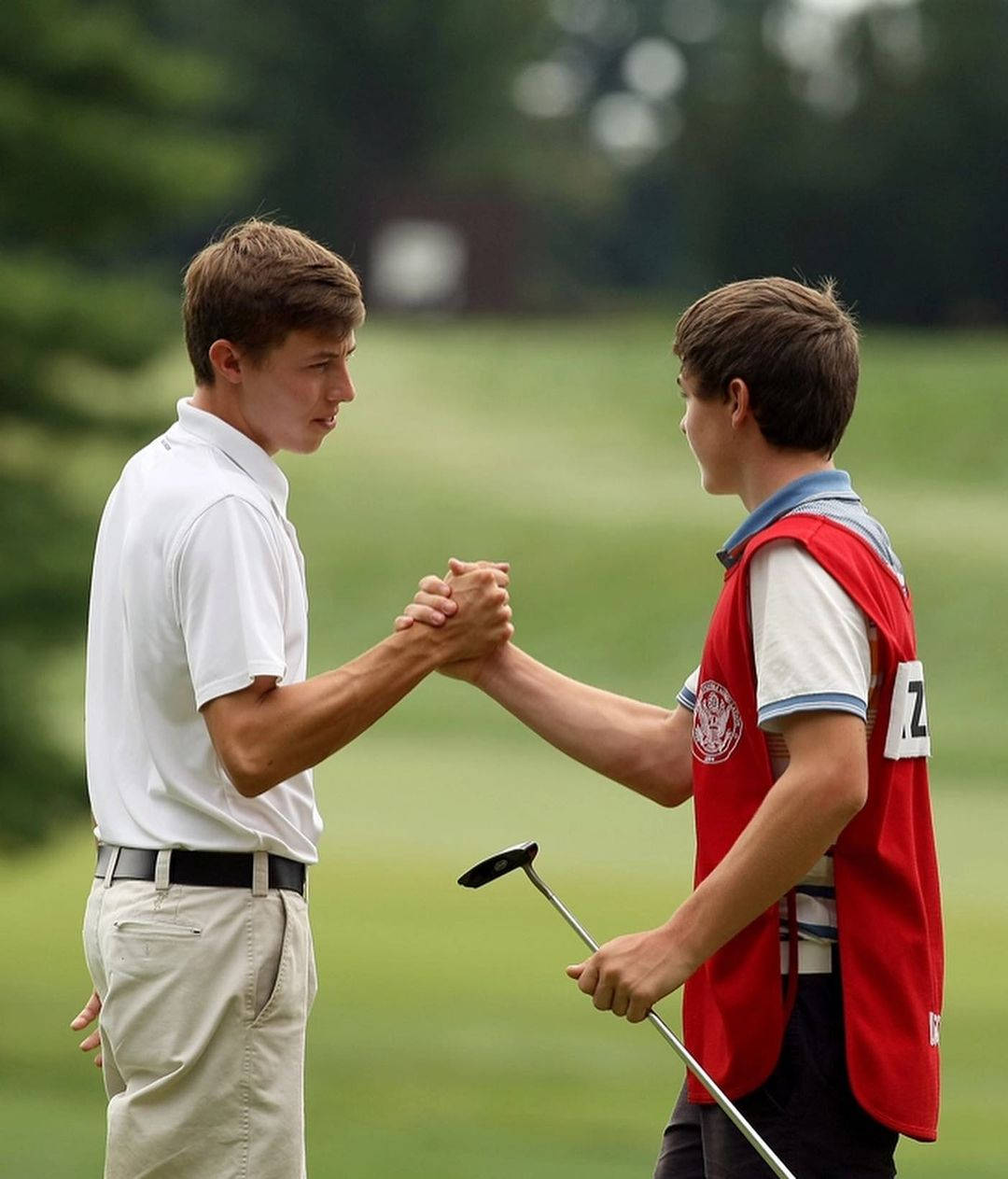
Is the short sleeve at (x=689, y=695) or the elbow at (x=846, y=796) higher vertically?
the short sleeve at (x=689, y=695)

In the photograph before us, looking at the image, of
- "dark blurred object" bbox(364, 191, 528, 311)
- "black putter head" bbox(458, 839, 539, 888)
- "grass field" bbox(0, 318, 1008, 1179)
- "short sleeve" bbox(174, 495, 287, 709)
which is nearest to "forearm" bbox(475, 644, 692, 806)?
"black putter head" bbox(458, 839, 539, 888)

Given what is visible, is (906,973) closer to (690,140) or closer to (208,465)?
(208,465)

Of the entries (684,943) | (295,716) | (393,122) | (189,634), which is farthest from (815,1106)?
(393,122)

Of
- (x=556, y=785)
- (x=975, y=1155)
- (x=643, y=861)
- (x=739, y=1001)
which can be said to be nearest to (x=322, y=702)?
(x=739, y=1001)

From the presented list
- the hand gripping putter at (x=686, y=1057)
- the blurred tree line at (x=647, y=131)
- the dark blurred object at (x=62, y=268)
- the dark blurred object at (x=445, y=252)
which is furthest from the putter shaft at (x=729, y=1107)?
the dark blurred object at (x=445, y=252)

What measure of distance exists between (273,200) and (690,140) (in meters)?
11.2

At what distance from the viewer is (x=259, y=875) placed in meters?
3.65

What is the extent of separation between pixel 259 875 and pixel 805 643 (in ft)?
3.12

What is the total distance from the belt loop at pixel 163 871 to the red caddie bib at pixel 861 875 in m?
0.82

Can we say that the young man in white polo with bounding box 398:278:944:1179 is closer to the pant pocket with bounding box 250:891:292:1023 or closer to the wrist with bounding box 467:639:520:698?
the pant pocket with bounding box 250:891:292:1023

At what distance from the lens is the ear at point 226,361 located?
375 centimetres

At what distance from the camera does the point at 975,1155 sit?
8859 millimetres

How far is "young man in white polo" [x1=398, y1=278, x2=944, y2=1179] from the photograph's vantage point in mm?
3289

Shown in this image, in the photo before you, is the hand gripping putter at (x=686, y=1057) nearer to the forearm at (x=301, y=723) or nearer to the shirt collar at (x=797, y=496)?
the forearm at (x=301, y=723)
